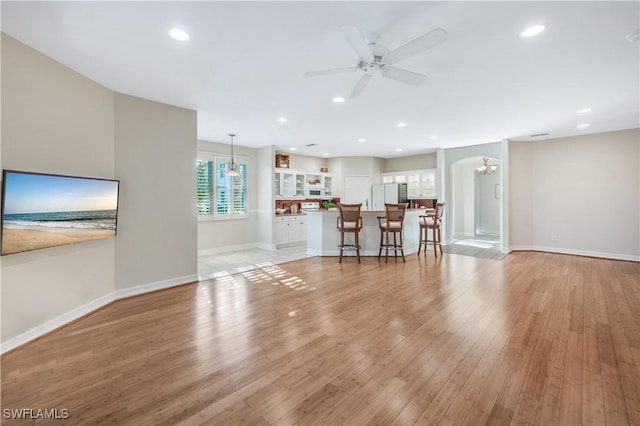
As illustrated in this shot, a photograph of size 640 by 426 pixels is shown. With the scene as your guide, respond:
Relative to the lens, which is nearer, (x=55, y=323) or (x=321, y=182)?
(x=55, y=323)

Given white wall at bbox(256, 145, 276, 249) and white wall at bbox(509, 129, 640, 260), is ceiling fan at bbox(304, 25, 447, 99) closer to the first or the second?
white wall at bbox(256, 145, 276, 249)

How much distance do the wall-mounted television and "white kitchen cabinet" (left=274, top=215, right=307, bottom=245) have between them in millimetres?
4286

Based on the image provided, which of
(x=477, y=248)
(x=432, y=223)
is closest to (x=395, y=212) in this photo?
(x=432, y=223)

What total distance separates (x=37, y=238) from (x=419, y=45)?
12.3 ft

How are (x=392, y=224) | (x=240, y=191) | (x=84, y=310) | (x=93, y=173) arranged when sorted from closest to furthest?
(x=84, y=310), (x=93, y=173), (x=392, y=224), (x=240, y=191)

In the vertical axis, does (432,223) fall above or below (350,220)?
below

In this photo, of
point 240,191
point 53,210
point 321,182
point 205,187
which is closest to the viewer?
point 53,210

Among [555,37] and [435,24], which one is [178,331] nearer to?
[435,24]

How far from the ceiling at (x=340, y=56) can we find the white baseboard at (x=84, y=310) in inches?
103

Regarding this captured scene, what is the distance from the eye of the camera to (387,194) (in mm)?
8969

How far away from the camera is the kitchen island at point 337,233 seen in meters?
6.32

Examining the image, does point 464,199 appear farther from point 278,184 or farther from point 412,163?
point 278,184

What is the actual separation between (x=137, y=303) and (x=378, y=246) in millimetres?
4629

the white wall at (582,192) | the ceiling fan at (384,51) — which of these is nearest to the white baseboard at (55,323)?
the ceiling fan at (384,51)
